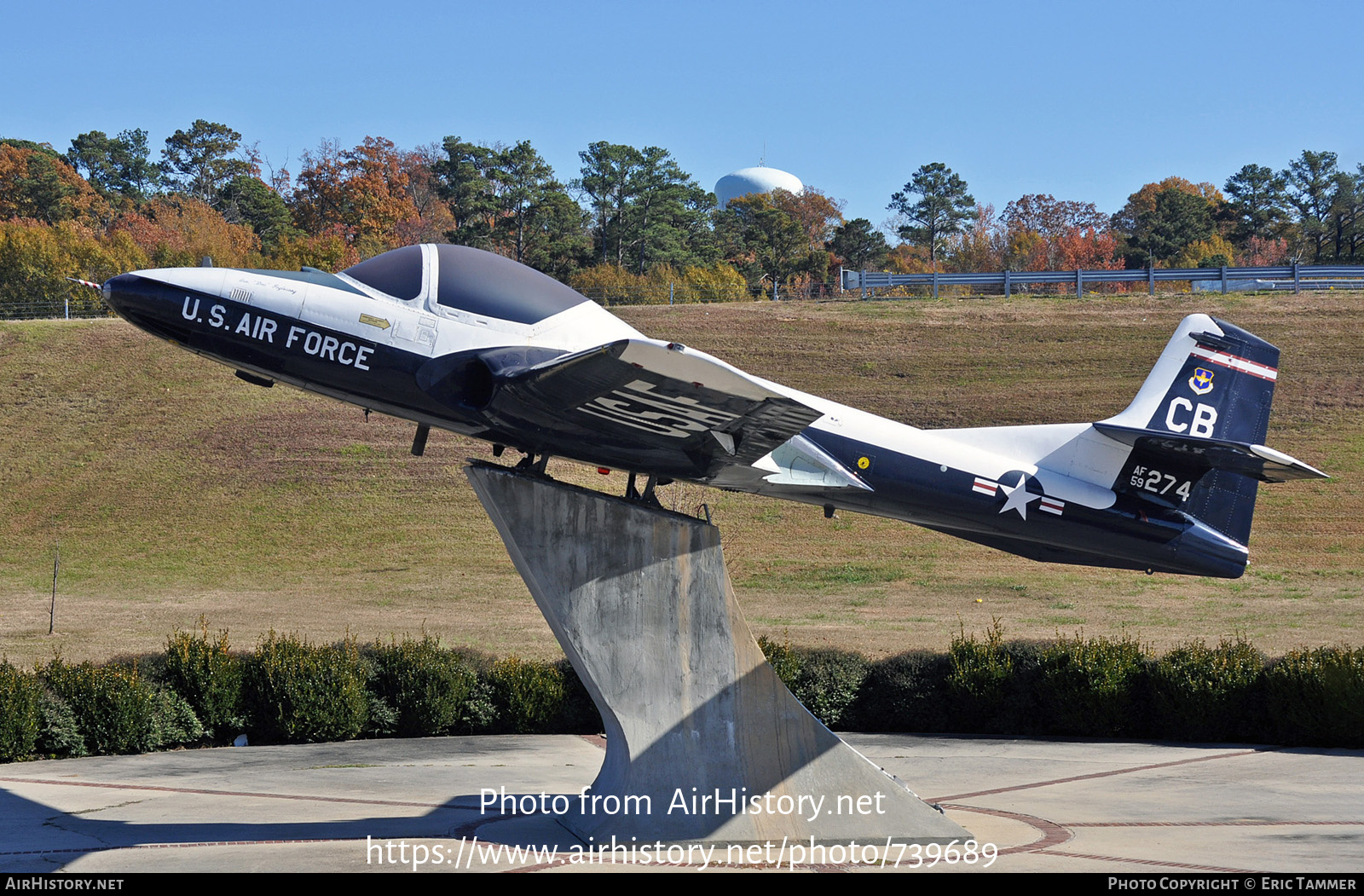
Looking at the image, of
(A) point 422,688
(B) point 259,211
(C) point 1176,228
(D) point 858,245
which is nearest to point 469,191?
(B) point 259,211

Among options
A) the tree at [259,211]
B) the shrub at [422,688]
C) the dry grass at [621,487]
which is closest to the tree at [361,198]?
the tree at [259,211]

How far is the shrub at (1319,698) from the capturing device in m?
18.6

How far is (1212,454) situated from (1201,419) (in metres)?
1.42

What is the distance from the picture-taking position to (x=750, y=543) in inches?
1694

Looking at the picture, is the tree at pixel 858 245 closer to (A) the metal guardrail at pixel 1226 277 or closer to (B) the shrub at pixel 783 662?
(A) the metal guardrail at pixel 1226 277

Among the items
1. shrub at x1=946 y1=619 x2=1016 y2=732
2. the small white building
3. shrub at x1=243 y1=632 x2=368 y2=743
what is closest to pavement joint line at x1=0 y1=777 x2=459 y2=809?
shrub at x1=243 y1=632 x2=368 y2=743

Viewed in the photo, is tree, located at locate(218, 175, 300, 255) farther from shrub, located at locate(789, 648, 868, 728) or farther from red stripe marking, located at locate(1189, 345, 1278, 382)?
red stripe marking, located at locate(1189, 345, 1278, 382)

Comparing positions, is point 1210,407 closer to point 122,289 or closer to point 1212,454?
point 1212,454

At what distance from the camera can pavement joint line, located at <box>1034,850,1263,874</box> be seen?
1164cm

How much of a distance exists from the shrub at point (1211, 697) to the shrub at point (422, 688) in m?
12.5

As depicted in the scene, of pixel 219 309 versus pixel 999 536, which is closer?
pixel 219 309
